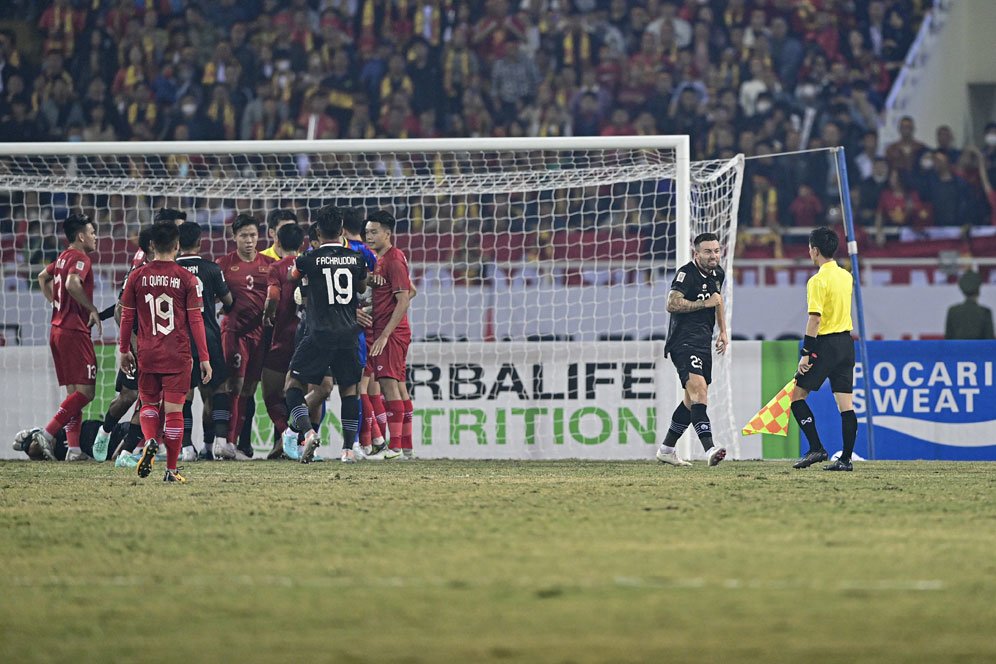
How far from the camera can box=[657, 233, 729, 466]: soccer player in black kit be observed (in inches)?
407

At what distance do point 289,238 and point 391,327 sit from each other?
125 cm

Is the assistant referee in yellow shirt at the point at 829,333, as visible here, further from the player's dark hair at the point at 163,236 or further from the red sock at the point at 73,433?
the red sock at the point at 73,433

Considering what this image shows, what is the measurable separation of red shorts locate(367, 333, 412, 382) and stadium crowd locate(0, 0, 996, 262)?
7662mm

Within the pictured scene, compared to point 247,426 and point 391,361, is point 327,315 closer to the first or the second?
point 391,361

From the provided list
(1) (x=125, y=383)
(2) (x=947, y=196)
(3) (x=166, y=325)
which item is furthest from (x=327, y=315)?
(2) (x=947, y=196)

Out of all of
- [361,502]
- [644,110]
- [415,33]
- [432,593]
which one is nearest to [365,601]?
[432,593]

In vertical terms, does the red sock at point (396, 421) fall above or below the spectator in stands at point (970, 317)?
below

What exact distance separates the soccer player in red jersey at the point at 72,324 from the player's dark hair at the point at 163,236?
8.98 ft

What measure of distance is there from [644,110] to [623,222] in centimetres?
483

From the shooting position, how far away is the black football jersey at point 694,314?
1040cm

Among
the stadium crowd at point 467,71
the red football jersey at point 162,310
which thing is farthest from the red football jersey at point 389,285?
the stadium crowd at point 467,71

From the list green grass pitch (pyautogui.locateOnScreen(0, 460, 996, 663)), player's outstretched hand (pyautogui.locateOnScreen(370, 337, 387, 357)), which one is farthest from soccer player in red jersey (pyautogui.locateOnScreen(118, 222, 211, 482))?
player's outstretched hand (pyautogui.locateOnScreen(370, 337, 387, 357))

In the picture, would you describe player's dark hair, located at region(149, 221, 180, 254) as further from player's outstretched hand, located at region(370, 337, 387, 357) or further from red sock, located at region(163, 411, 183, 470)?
player's outstretched hand, located at region(370, 337, 387, 357)

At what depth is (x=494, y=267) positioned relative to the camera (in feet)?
45.9
